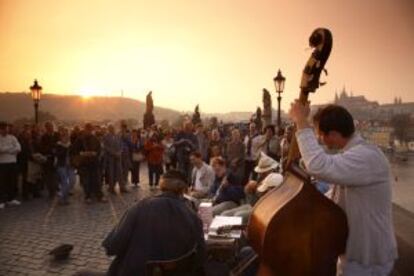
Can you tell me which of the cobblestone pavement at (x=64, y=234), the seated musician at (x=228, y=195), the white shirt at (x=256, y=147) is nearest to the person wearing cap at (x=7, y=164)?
the cobblestone pavement at (x=64, y=234)

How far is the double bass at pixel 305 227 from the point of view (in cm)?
288

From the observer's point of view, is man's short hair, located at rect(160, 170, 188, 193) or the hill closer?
man's short hair, located at rect(160, 170, 188, 193)

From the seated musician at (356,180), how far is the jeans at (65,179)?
974 cm

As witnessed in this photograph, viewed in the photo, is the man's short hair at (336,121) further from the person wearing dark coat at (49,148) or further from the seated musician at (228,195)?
the person wearing dark coat at (49,148)

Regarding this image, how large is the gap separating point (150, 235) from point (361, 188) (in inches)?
68.9

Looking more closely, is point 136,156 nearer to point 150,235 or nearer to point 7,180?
point 7,180

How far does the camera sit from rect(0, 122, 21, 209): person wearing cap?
11055 mm

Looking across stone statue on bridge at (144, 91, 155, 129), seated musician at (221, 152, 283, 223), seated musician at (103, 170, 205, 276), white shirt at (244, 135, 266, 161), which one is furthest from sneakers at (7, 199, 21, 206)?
stone statue on bridge at (144, 91, 155, 129)

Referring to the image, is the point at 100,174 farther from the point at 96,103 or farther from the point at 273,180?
the point at 96,103

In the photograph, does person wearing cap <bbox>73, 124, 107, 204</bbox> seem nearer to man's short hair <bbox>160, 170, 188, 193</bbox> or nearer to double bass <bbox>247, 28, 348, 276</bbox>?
man's short hair <bbox>160, 170, 188, 193</bbox>

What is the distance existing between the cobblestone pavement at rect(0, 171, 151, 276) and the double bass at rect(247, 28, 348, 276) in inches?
159

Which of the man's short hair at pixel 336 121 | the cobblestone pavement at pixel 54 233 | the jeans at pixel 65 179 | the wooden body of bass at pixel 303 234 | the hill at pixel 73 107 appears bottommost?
the cobblestone pavement at pixel 54 233

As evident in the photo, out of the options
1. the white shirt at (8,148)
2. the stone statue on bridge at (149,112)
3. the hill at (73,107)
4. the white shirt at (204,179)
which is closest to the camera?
the white shirt at (204,179)

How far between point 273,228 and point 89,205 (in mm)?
9150
